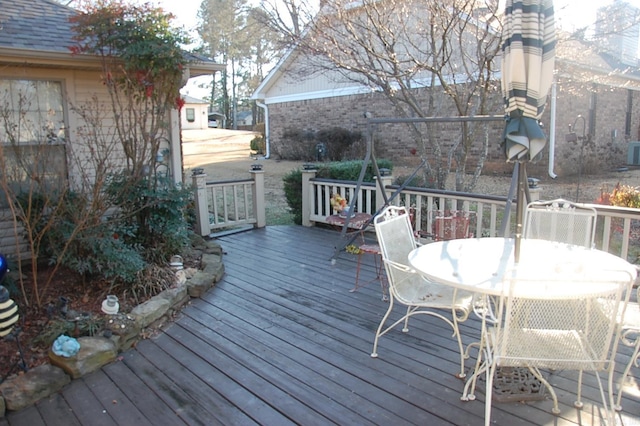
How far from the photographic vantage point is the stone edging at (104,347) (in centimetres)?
279

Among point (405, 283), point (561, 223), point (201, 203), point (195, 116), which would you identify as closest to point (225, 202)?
point (201, 203)

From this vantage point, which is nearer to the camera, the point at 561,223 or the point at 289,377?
the point at 289,377

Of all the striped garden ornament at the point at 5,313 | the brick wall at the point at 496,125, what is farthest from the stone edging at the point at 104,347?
the brick wall at the point at 496,125

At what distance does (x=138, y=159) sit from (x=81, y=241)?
134 cm

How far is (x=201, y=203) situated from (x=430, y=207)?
3.02 m

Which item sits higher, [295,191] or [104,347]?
[295,191]

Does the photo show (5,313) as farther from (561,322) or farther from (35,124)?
(35,124)

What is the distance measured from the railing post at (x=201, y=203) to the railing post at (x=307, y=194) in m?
1.52

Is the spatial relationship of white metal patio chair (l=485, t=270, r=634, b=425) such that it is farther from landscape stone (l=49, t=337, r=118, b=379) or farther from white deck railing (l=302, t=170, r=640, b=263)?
landscape stone (l=49, t=337, r=118, b=379)

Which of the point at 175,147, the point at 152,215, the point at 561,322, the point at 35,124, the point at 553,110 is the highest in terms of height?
the point at 553,110

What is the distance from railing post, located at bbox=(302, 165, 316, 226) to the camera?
23.7ft

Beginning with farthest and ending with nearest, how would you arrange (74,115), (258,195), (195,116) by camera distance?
Result: (195,116) → (258,195) → (74,115)

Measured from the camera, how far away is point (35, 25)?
17.2 feet

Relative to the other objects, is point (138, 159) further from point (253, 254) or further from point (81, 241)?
point (253, 254)
